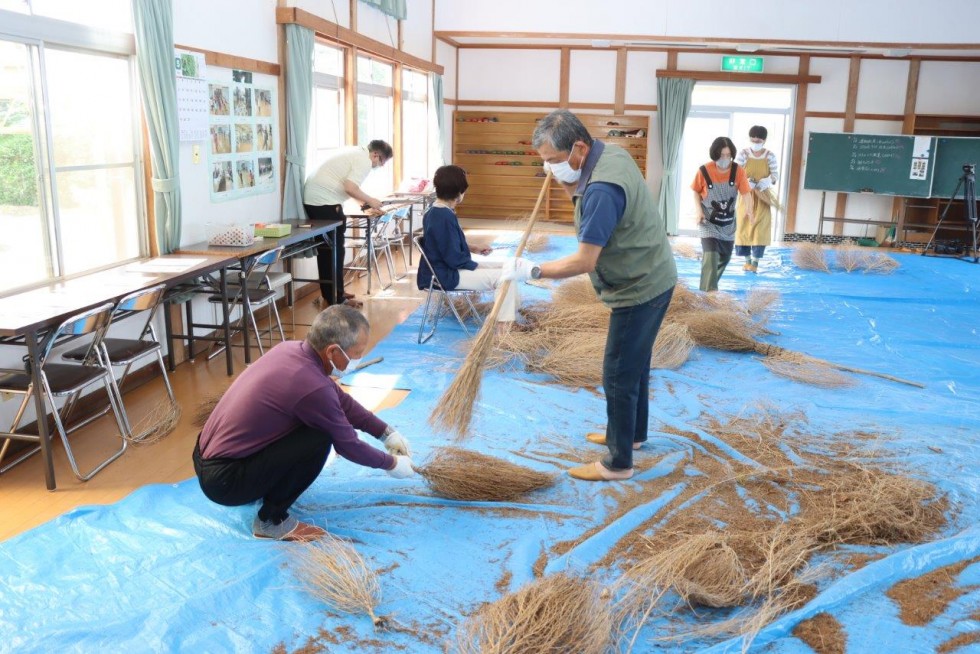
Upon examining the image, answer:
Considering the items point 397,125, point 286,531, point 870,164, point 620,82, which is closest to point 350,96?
point 397,125

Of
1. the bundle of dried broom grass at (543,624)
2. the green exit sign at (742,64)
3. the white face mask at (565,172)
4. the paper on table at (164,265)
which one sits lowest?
the bundle of dried broom grass at (543,624)

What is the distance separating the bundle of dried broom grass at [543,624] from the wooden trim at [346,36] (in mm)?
5328

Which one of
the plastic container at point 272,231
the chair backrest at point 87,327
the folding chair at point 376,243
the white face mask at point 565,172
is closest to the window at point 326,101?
the folding chair at point 376,243

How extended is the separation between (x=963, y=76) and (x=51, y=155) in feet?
38.9

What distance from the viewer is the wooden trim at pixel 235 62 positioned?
17.4ft

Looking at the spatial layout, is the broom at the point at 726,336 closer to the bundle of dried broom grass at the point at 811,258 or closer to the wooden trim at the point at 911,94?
the bundle of dried broom grass at the point at 811,258

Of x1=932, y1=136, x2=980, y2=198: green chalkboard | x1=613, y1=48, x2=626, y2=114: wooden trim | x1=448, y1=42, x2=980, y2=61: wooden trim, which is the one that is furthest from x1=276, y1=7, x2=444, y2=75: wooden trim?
x1=932, y1=136, x2=980, y2=198: green chalkboard

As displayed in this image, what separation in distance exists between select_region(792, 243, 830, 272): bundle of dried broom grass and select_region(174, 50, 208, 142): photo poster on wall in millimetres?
6256

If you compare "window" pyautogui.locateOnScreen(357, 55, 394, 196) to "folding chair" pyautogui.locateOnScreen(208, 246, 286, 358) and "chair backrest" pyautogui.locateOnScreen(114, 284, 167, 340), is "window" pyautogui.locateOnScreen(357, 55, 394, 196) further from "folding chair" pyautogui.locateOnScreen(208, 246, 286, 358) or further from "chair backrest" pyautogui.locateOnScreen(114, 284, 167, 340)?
"chair backrest" pyautogui.locateOnScreen(114, 284, 167, 340)

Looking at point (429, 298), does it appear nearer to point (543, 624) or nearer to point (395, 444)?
point (395, 444)

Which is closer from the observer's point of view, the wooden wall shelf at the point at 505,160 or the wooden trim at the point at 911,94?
the wooden trim at the point at 911,94

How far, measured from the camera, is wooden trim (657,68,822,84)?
11.7 metres

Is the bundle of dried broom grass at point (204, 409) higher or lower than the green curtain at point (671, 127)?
lower

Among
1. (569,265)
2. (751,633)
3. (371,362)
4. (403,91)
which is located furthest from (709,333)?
(403,91)
